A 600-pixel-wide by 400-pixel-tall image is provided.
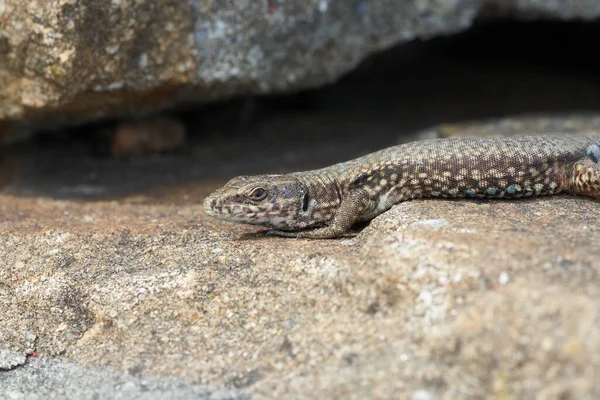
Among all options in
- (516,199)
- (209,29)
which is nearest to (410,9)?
(209,29)

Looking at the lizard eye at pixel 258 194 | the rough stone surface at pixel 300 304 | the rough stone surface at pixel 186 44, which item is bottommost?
the rough stone surface at pixel 300 304

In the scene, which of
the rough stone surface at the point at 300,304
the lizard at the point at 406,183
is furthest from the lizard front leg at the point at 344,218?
the rough stone surface at the point at 300,304

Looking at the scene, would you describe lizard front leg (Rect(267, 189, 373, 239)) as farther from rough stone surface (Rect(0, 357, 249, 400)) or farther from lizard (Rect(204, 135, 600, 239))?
rough stone surface (Rect(0, 357, 249, 400))

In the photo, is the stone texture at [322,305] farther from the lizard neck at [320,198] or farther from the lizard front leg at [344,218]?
the lizard neck at [320,198]

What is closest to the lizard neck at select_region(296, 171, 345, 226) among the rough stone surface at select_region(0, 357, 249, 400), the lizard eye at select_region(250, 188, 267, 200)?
the lizard eye at select_region(250, 188, 267, 200)

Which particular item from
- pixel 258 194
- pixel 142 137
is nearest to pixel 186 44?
pixel 258 194

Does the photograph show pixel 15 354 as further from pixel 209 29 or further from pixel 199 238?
pixel 209 29
